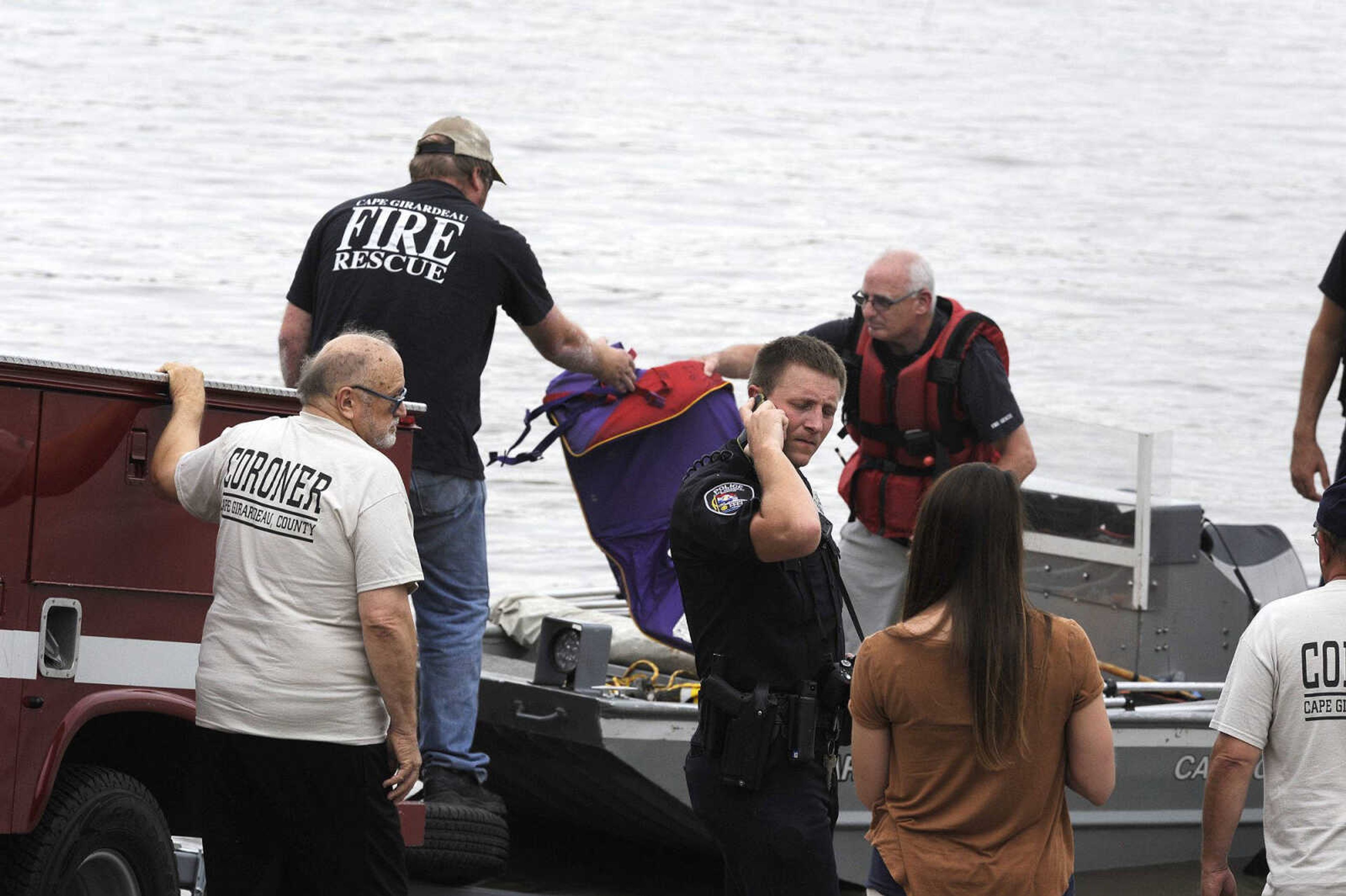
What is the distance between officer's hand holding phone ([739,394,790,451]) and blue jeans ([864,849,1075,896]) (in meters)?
0.74

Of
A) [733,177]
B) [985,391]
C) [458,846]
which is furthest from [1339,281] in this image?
[733,177]

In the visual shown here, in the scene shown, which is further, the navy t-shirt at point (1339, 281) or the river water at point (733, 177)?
the river water at point (733, 177)

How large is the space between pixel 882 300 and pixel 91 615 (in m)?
2.92

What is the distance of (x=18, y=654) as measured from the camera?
3770 mm

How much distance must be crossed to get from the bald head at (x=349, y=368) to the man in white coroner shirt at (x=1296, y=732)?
1662 millimetres

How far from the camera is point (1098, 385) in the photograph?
20469mm

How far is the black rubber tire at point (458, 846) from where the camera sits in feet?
17.4

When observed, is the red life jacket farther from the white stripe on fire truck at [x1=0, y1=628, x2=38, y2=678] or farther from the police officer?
the white stripe on fire truck at [x1=0, y1=628, x2=38, y2=678]

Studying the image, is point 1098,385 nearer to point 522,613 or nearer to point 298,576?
point 522,613

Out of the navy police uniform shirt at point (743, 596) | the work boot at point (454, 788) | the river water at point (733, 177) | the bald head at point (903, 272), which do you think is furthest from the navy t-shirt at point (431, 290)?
the river water at point (733, 177)

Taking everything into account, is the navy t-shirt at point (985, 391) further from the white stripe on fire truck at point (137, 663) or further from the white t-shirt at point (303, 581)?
the white t-shirt at point (303, 581)

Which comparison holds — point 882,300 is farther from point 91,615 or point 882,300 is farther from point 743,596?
point 91,615

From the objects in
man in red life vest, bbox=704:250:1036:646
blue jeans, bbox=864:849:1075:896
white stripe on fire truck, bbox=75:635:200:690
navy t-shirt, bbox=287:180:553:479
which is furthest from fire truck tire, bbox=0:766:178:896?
man in red life vest, bbox=704:250:1036:646

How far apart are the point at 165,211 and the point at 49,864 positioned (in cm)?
2255
